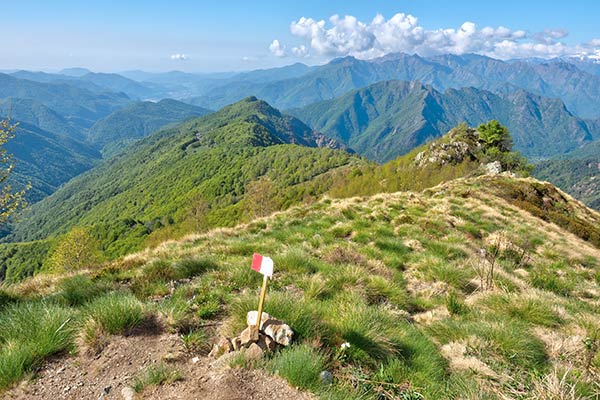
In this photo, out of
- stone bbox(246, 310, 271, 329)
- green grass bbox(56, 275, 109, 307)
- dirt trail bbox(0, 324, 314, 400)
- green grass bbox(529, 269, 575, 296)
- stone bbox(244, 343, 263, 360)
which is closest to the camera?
dirt trail bbox(0, 324, 314, 400)

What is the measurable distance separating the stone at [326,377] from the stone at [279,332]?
628mm

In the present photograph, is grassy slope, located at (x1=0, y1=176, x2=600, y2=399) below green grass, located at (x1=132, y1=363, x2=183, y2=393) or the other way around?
below

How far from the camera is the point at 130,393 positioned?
A: 3.86 meters

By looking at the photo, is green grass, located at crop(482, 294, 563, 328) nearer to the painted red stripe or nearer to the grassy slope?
the grassy slope

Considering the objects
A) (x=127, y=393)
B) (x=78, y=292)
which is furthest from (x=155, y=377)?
(x=78, y=292)

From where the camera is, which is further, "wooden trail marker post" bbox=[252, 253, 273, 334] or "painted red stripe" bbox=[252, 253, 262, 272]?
"painted red stripe" bbox=[252, 253, 262, 272]

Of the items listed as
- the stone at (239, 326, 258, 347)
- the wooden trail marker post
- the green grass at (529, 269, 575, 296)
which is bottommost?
the green grass at (529, 269, 575, 296)

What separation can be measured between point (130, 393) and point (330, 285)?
14.4 ft

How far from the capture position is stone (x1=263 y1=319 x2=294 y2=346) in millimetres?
4498

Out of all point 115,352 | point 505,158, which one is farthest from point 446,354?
point 505,158

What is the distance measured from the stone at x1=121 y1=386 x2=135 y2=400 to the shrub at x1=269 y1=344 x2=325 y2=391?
1632 millimetres

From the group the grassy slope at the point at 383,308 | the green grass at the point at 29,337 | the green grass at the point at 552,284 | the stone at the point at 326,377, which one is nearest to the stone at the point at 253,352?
the grassy slope at the point at 383,308

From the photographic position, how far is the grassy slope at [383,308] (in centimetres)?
434

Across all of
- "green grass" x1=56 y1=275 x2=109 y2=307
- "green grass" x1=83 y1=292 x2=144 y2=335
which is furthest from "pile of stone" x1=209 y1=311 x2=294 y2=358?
"green grass" x1=56 y1=275 x2=109 y2=307
